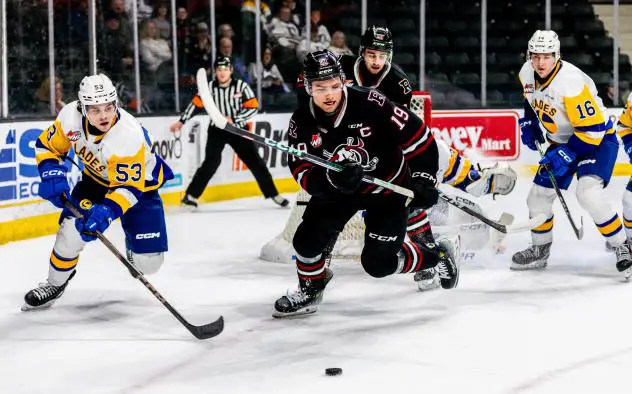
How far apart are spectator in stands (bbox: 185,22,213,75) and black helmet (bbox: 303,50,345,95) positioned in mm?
4820

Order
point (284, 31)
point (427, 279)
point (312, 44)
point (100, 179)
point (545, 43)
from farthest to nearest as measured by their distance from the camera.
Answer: point (312, 44) → point (284, 31) → point (545, 43) → point (427, 279) → point (100, 179)

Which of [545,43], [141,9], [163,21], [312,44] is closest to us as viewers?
[545,43]

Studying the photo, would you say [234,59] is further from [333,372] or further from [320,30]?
[333,372]

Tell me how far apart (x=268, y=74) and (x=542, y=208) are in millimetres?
4323

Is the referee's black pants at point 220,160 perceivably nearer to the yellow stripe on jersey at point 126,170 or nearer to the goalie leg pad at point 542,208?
the goalie leg pad at point 542,208

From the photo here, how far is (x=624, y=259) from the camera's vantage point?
4703mm

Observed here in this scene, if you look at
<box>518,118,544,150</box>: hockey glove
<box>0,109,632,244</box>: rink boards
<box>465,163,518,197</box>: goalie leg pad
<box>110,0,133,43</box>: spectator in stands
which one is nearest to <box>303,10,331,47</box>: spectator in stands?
<box>0,109,632,244</box>: rink boards

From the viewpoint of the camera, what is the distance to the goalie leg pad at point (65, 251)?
405 cm

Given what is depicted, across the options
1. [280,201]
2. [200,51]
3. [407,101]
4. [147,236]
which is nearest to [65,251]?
[147,236]

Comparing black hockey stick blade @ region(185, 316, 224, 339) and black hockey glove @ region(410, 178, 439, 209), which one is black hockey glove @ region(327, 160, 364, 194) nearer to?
black hockey glove @ region(410, 178, 439, 209)

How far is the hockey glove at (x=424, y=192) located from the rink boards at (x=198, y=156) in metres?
2.16

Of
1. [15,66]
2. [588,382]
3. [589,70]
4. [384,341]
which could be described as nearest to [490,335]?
[384,341]

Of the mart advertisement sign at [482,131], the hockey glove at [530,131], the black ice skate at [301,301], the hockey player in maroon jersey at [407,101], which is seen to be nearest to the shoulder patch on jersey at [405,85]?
the hockey player in maroon jersey at [407,101]

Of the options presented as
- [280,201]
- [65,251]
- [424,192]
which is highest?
[424,192]
